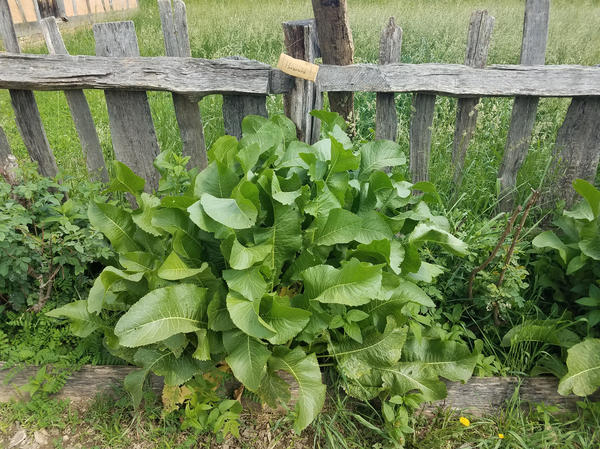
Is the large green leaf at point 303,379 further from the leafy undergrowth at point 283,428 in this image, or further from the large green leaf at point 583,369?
the large green leaf at point 583,369

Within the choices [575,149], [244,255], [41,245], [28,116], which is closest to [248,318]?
[244,255]

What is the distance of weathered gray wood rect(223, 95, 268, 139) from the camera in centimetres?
250

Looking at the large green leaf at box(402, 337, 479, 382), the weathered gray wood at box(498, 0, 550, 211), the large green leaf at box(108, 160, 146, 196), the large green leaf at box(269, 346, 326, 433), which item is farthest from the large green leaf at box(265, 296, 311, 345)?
the weathered gray wood at box(498, 0, 550, 211)

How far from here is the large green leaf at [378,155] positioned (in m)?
2.20

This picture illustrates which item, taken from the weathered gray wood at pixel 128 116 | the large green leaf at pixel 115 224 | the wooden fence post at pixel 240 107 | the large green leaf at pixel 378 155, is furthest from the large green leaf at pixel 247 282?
the weathered gray wood at pixel 128 116

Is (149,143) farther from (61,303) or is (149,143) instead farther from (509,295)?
(509,295)

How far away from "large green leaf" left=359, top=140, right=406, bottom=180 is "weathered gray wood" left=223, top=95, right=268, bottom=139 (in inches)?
26.2

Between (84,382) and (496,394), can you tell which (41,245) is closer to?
(84,382)

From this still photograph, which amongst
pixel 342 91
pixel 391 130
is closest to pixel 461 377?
pixel 391 130

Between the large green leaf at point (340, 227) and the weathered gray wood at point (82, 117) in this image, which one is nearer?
the large green leaf at point (340, 227)

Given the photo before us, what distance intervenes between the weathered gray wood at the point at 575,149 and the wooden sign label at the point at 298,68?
5.06 feet

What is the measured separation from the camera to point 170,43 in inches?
99.4

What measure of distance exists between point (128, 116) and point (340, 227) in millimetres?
1502

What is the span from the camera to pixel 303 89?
92.6 inches
